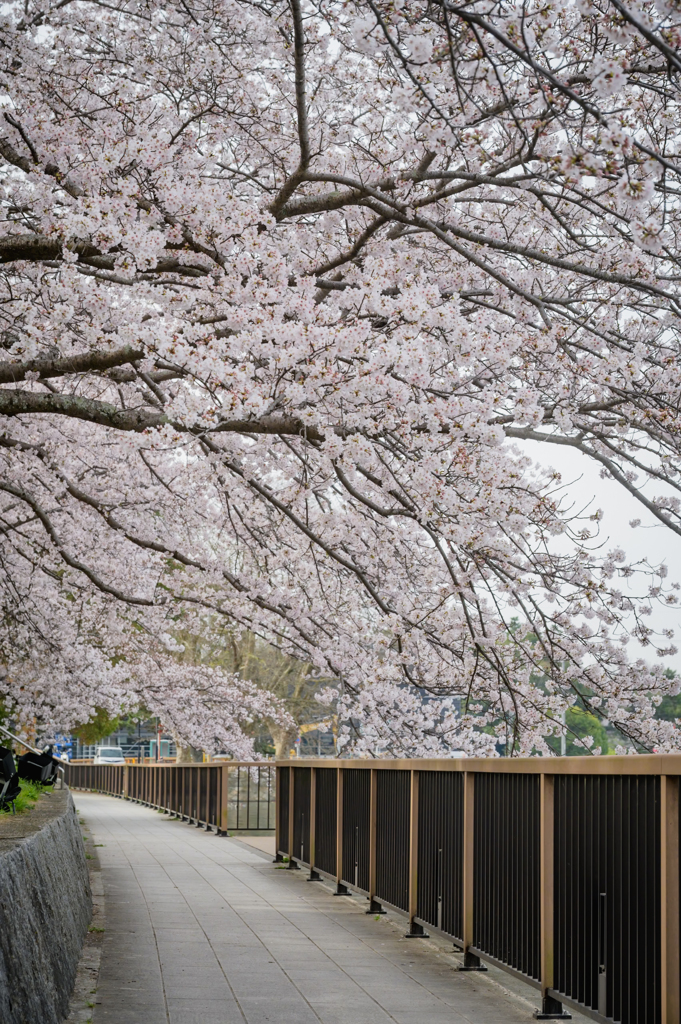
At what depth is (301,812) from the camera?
1244cm

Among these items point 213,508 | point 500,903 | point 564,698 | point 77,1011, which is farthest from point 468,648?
point 213,508

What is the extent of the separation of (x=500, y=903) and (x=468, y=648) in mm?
4379

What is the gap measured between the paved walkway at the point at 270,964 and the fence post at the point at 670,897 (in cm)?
165

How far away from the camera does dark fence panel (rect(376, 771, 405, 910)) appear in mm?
8133

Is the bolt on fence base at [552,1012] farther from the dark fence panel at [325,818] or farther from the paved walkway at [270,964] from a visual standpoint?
the dark fence panel at [325,818]

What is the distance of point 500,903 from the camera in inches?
235

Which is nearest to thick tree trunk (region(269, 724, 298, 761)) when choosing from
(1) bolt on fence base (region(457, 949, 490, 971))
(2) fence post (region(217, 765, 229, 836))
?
(2) fence post (region(217, 765, 229, 836))

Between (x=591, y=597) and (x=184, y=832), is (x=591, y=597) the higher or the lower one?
the higher one

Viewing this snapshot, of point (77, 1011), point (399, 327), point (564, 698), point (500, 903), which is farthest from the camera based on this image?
point (564, 698)

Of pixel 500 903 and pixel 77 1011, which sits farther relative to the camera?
pixel 500 903

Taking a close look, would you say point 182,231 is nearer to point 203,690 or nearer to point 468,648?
point 468,648

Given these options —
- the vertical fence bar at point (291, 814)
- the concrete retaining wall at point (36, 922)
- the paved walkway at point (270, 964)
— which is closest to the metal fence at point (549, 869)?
the paved walkway at point (270, 964)

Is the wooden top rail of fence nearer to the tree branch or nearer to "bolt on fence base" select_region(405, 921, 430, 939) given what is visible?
"bolt on fence base" select_region(405, 921, 430, 939)

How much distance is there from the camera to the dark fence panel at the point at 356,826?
30.9ft
